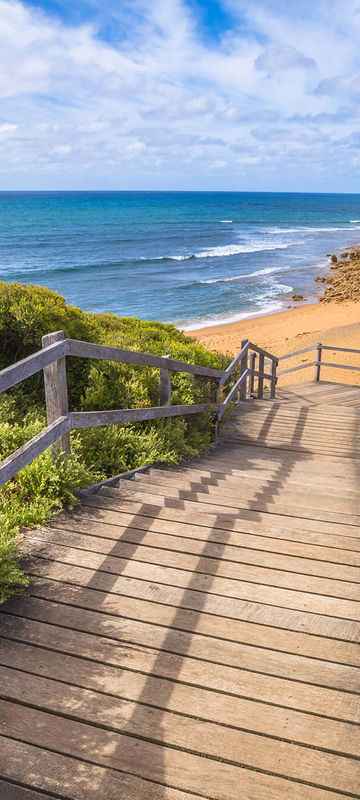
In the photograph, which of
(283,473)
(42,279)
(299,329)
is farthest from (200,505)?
(42,279)

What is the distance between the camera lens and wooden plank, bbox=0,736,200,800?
1.79m

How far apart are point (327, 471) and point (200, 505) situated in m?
2.20

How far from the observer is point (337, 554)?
3.27 metres

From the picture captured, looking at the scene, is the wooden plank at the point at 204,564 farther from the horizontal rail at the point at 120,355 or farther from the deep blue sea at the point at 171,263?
the deep blue sea at the point at 171,263

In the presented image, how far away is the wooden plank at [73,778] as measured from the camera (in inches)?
70.5

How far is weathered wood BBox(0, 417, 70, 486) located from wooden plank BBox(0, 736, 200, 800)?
4.16 feet

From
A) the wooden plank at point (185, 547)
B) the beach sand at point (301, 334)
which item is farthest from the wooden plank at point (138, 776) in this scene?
the beach sand at point (301, 334)

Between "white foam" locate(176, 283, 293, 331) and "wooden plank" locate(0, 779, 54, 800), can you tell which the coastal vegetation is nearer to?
"wooden plank" locate(0, 779, 54, 800)

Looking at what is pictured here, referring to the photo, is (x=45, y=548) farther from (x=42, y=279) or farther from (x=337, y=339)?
(x=42, y=279)

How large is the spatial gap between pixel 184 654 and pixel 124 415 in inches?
101

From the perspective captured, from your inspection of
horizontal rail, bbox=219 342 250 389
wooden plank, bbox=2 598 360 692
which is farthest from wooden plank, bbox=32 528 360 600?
horizontal rail, bbox=219 342 250 389

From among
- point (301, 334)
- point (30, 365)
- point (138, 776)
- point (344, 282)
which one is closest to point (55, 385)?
point (30, 365)

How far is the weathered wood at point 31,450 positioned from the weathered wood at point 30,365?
371 millimetres

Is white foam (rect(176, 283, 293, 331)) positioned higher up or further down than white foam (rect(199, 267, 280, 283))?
further down
